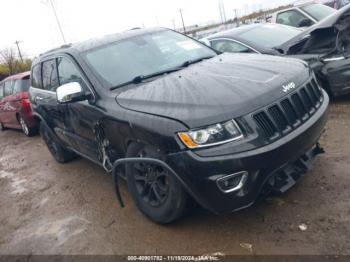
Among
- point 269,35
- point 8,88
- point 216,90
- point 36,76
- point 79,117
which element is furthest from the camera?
point 8,88

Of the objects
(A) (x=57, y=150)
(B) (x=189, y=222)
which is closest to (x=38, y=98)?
(A) (x=57, y=150)

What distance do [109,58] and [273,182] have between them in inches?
86.2

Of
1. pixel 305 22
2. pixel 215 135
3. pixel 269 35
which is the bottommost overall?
pixel 305 22

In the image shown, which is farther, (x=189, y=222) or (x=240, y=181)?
(x=189, y=222)

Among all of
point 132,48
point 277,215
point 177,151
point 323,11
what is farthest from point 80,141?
point 323,11

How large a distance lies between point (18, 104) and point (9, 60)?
59.1 feet

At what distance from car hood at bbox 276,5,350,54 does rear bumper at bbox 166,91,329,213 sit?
3.11 meters

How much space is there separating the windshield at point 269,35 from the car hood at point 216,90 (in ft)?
9.51

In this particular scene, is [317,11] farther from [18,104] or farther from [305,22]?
[18,104]

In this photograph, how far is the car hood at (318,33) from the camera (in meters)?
5.37

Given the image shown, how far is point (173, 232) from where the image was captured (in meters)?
3.38

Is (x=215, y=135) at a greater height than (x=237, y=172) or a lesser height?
greater

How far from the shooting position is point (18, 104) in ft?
29.6

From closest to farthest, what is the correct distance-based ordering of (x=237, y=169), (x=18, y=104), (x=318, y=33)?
1. (x=237, y=169)
2. (x=318, y=33)
3. (x=18, y=104)
